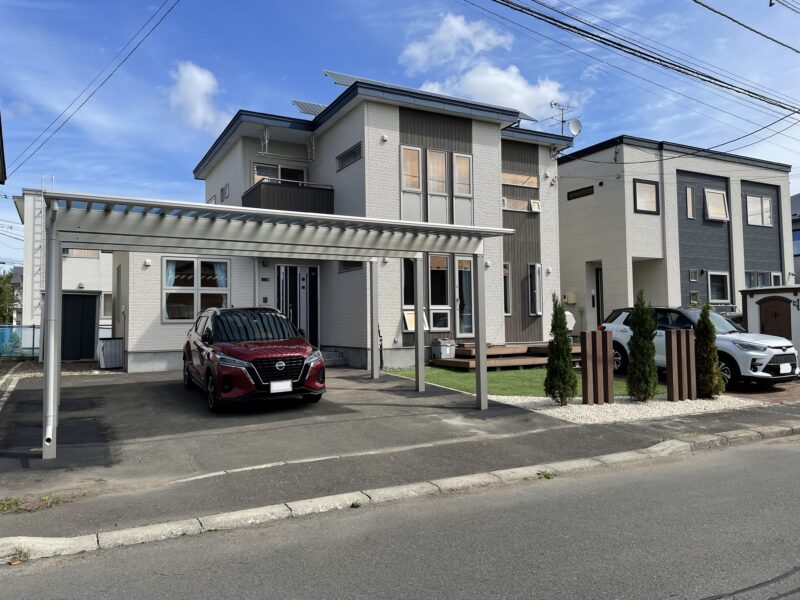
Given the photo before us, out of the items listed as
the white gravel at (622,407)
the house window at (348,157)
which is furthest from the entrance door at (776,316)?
the house window at (348,157)

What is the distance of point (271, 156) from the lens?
18.7 meters

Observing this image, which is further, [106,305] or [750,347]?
[106,305]

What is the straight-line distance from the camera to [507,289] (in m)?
18.1

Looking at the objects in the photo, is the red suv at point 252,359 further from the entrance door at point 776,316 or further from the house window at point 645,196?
the house window at point 645,196

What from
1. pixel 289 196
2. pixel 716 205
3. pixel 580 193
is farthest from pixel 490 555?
pixel 716 205

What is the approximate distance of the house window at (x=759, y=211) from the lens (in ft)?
80.1

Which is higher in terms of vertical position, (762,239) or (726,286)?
(762,239)

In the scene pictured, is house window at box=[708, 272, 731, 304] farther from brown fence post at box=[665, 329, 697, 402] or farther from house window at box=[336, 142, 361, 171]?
house window at box=[336, 142, 361, 171]

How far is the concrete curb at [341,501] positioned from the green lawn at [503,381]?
146 inches

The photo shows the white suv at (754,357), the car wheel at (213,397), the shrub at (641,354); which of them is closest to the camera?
the car wheel at (213,397)

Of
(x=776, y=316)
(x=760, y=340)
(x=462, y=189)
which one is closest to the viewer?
(x=760, y=340)

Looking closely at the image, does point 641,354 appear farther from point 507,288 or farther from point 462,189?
point 462,189

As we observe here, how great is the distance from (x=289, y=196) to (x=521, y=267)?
7262 millimetres

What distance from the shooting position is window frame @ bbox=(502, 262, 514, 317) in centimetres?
1806
